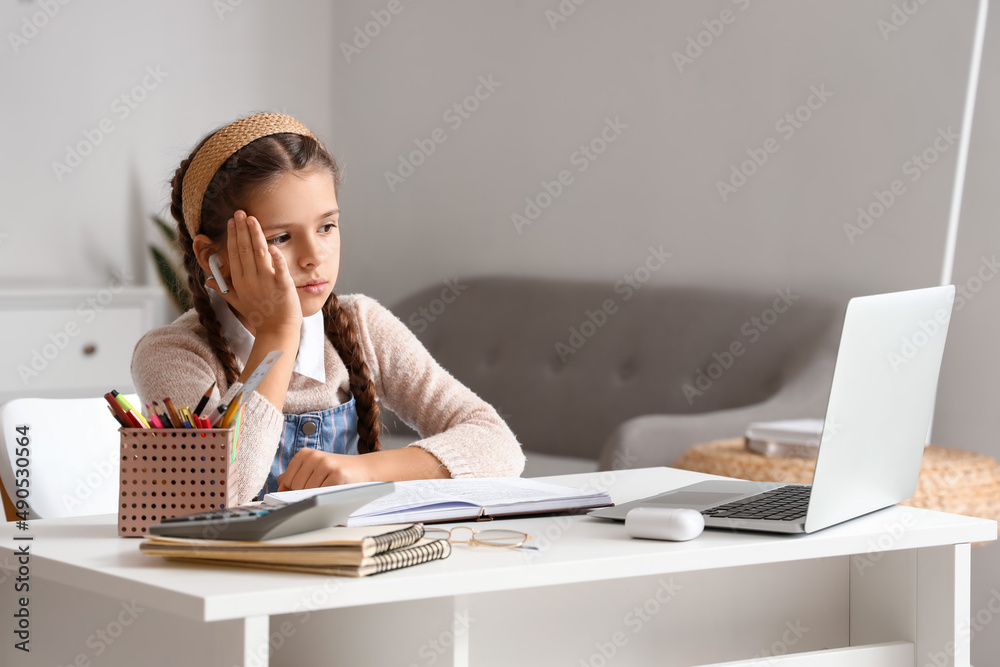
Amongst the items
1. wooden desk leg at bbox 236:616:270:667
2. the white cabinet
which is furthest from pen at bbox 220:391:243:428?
the white cabinet

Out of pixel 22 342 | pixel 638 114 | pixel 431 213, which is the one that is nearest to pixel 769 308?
pixel 638 114

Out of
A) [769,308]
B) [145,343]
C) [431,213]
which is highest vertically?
[431,213]

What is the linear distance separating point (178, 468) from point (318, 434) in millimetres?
533

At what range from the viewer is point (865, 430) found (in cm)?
99

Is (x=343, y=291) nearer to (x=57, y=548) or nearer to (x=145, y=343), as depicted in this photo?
(x=145, y=343)

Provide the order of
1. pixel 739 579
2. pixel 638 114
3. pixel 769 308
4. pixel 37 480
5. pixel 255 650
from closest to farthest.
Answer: pixel 255 650 → pixel 739 579 → pixel 37 480 → pixel 769 308 → pixel 638 114

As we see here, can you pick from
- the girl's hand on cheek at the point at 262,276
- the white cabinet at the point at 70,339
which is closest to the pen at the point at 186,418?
the girl's hand on cheek at the point at 262,276

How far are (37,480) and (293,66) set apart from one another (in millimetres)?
3085

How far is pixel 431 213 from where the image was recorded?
13.1 feet

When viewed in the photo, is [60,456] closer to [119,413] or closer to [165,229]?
[119,413]

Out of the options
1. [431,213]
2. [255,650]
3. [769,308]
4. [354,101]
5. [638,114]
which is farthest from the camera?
[354,101]

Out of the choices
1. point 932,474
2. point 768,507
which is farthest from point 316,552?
point 932,474

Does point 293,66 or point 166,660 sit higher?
point 293,66

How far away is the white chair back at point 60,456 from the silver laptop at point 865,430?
30.8 inches
